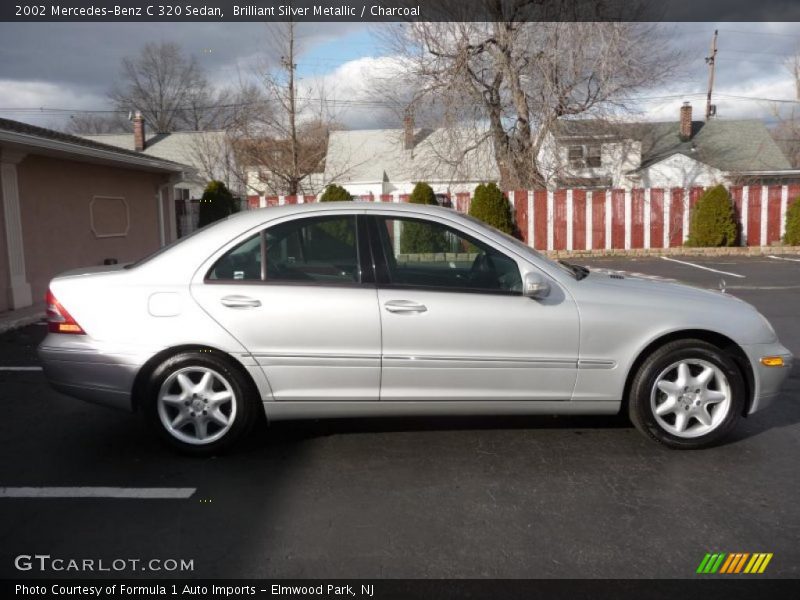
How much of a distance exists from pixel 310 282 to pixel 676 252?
1871 cm

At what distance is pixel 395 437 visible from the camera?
4.57 m

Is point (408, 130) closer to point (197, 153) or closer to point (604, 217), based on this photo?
point (604, 217)

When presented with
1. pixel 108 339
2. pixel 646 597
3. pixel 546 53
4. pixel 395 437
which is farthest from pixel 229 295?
pixel 546 53

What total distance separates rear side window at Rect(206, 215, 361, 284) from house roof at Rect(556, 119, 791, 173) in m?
30.5

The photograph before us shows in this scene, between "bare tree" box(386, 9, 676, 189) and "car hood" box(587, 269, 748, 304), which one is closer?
"car hood" box(587, 269, 748, 304)

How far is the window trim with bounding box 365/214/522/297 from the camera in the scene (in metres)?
4.11

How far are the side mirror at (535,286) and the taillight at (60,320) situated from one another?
2801mm

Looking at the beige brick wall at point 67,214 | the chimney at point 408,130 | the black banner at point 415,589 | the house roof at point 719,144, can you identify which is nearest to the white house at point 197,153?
the chimney at point 408,130

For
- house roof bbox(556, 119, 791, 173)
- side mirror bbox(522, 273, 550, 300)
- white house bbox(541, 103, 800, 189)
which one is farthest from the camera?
house roof bbox(556, 119, 791, 173)

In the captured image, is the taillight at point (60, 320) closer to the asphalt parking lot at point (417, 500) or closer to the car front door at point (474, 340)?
the asphalt parking lot at point (417, 500)

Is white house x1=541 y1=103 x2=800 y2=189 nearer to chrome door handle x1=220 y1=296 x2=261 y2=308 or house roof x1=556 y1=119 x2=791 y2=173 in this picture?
house roof x1=556 y1=119 x2=791 y2=173

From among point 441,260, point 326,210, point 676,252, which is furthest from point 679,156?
point 326,210

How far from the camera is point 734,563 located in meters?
2.96

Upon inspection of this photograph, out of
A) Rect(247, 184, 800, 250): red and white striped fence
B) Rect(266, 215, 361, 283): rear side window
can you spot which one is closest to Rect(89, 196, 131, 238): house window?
Rect(266, 215, 361, 283): rear side window
